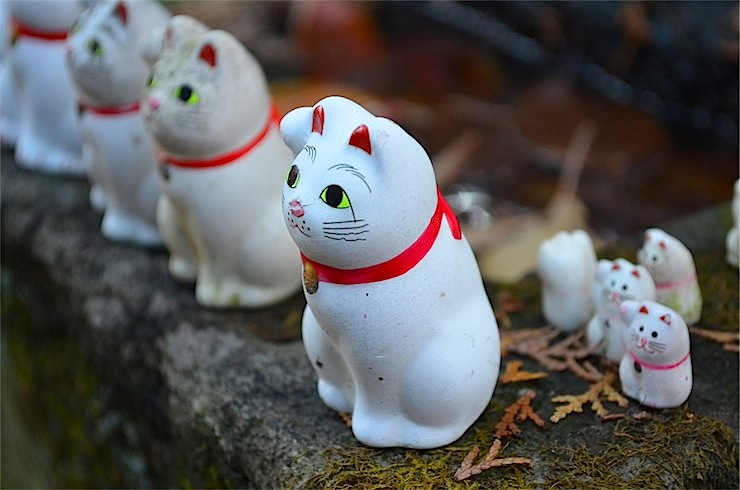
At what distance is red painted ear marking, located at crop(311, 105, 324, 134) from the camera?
1354 millimetres

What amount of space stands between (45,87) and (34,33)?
0.40ft

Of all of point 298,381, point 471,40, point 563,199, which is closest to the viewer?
point 298,381

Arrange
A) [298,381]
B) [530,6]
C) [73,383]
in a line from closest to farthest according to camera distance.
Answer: [298,381] < [73,383] < [530,6]

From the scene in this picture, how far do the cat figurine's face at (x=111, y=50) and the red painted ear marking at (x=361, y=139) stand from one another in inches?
33.2

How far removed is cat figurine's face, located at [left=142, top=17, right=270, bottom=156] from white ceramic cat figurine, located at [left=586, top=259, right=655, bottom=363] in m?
0.67

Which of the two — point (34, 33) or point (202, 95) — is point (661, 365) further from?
point (34, 33)

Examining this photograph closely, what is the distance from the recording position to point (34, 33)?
7.52ft

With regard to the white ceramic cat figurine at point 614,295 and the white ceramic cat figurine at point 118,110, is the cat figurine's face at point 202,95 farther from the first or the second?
the white ceramic cat figurine at point 614,295

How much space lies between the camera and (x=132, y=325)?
1989mm

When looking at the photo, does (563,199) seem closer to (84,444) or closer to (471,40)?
(471,40)

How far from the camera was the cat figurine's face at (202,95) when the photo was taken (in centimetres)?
171

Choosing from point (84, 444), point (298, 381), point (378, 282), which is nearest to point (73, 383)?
point (84, 444)

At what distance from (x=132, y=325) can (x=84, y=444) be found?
0.54 m

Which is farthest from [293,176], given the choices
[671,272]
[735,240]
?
[735,240]
